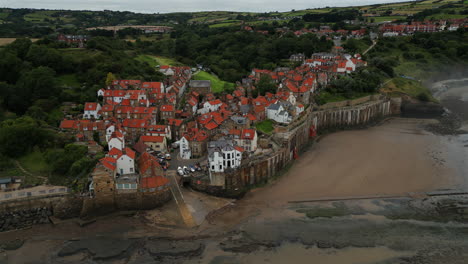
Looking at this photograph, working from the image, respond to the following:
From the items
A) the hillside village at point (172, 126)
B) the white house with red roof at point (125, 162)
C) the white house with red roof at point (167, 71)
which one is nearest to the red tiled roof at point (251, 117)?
the hillside village at point (172, 126)

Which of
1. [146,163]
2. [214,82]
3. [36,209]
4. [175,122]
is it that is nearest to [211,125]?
[175,122]

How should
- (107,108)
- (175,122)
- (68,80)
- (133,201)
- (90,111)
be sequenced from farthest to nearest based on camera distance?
1. (68,80)
2. (90,111)
3. (107,108)
4. (175,122)
5. (133,201)

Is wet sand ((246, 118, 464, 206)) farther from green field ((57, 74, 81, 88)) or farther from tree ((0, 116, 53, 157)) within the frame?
green field ((57, 74, 81, 88))

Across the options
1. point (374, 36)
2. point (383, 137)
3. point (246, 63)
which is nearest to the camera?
point (383, 137)

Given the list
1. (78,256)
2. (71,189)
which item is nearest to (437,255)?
(78,256)

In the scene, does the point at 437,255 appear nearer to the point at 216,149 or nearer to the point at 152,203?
the point at 216,149

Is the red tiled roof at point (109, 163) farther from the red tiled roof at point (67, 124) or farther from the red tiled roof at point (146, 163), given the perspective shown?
the red tiled roof at point (67, 124)

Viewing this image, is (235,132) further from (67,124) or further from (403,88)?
(403,88)
